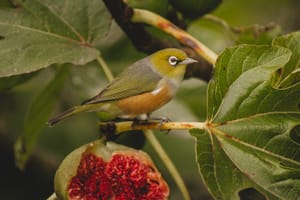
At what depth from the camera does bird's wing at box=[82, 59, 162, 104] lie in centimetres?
176

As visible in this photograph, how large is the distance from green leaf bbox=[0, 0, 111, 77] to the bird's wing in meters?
0.09

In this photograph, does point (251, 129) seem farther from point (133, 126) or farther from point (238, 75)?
point (133, 126)

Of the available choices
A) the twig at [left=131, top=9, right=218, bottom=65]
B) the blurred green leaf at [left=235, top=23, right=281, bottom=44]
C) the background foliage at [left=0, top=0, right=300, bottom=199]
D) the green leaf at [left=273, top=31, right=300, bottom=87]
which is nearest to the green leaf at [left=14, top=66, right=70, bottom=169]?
the background foliage at [left=0, top=0, right=300, bottom=199]

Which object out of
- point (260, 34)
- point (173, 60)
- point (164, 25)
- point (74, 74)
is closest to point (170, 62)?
point (173, 60)

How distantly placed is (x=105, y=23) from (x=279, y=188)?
0.66 metres

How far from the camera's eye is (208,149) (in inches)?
60.6

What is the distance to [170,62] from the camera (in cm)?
191

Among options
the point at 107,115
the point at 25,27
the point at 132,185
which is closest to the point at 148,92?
the point at 107,115

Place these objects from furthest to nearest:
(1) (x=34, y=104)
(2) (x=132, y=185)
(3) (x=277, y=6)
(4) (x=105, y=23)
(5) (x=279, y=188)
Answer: (3) (x=277, y=6), (1) (x=34, y=104), (4) (x=105, y=23), (2) (x=132, y=185), (5) (x=279, y=188)

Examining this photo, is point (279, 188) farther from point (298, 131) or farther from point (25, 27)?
point (25, 27)

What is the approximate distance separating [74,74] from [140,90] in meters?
0.93

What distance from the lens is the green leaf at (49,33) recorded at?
1667 mm

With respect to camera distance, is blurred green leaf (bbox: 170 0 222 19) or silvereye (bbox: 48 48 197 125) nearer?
silvereye (bbox: 48 48 197 125)

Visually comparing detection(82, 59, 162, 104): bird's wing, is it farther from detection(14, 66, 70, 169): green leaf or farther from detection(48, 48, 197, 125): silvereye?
detection(14, 66, 70, 169): green leaf
